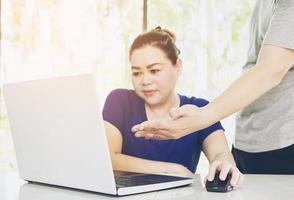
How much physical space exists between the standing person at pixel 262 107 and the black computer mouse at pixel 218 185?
16 cm

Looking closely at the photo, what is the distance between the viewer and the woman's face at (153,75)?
1.79 meters

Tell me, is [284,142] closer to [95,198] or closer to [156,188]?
[156,188]

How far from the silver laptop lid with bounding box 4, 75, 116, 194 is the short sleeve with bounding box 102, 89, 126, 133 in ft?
2.03

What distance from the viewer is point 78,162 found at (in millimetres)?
937

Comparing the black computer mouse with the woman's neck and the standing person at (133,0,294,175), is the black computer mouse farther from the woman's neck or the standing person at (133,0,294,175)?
the woman's neck

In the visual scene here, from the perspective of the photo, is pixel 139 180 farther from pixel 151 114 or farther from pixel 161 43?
pixel 161 43

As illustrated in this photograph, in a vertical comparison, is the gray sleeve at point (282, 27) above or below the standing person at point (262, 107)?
above

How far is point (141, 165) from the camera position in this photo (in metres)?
1.49

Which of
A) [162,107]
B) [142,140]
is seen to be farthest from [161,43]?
[142,140]

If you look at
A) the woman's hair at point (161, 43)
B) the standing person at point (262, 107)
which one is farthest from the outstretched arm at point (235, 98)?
the woman's hair at point (161, 43)

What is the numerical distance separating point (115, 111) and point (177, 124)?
0.70m

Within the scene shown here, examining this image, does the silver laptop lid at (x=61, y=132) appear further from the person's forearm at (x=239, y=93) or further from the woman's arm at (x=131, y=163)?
the woman's arm at (x=131, y=163)

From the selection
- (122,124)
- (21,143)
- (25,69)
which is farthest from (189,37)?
(21,143)

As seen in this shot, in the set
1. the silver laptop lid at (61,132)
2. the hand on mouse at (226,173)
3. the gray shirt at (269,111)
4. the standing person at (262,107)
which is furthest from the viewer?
the gray shirt at (269,111)
